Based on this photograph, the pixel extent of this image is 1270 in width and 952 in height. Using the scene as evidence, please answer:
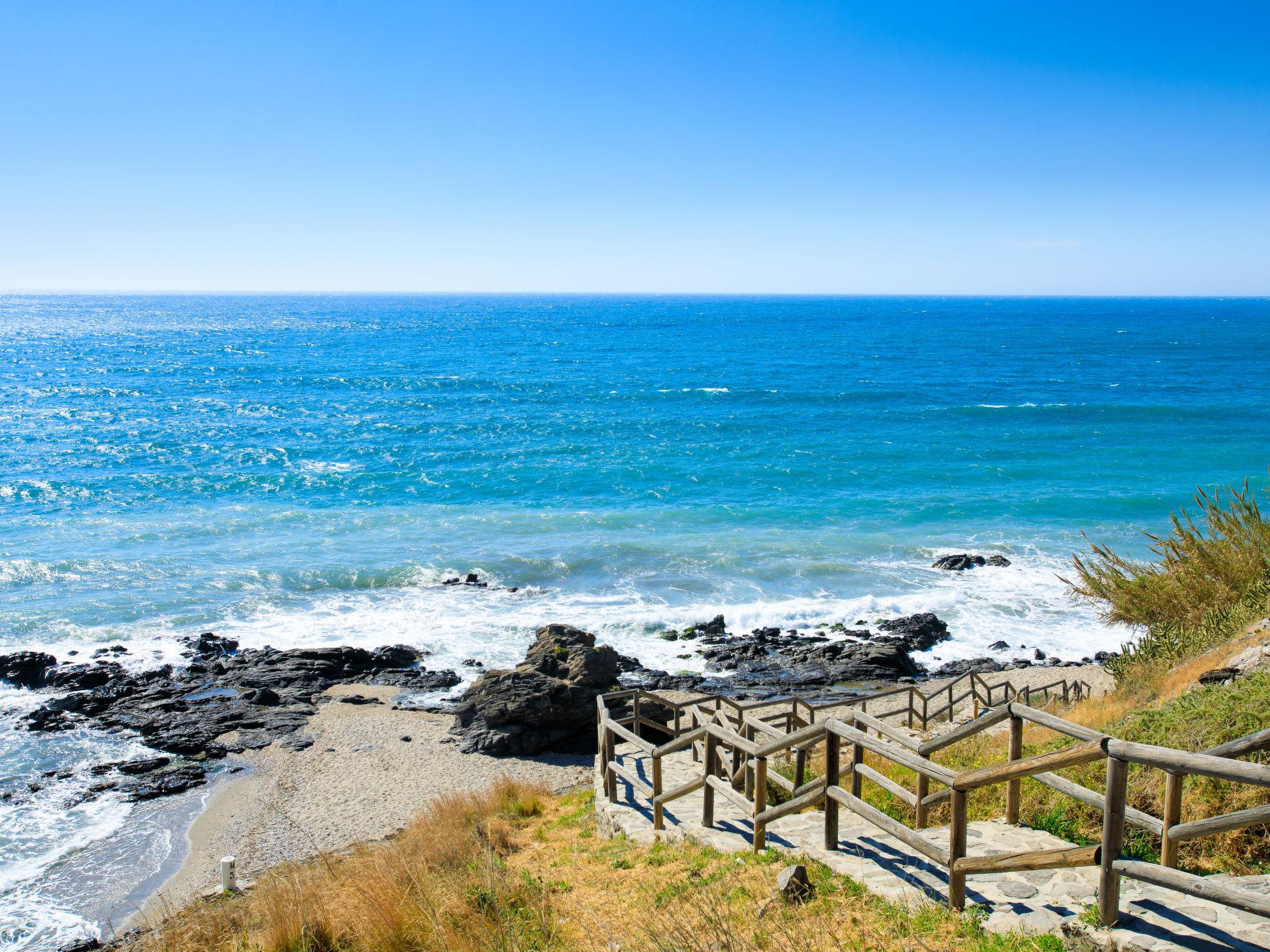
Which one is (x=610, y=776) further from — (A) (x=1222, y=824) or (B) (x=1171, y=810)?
(A) (x=1222, y=824)

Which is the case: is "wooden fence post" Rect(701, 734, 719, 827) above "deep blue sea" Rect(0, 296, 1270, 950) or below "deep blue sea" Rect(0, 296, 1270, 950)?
above

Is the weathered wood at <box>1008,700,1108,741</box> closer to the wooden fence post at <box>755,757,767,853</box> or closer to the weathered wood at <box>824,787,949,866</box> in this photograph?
the weathered wood at <box>824,787,949,866</box>

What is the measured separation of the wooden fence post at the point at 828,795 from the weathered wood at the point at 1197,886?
2537mm

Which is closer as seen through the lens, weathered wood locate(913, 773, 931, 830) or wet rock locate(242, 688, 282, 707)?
weathered wood locate(913, 773, 931, 830)

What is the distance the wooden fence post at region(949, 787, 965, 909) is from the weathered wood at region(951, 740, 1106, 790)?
129 mm

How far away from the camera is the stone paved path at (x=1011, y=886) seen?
5.03 meters

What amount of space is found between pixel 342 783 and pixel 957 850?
16.0m

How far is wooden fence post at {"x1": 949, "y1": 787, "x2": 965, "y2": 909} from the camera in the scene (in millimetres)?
5988

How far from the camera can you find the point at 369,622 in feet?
A: 95.3

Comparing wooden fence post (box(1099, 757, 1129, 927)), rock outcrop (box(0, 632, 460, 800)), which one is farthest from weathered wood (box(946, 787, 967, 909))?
rock outcrop (box(0, 632, 460, 800))

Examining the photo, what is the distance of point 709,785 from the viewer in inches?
364

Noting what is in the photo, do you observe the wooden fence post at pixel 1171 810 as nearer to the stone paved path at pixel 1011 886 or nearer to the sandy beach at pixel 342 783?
the stone paved path at pixel 1011 886

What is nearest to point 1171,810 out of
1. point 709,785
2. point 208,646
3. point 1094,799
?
point 1094,799

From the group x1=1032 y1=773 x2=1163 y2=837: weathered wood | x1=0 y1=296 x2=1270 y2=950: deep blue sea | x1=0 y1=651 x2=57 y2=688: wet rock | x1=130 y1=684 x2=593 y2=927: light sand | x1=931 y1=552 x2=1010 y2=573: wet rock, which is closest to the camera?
x1=1032 y1=773 x2=1163 y2=837: weathered wood
